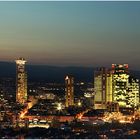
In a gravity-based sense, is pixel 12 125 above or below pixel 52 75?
below

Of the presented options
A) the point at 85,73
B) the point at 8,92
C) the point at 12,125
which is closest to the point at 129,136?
the point at 12,125

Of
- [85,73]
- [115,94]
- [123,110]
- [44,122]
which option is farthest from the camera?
[115,94]

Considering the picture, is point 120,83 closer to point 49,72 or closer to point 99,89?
point 99,89

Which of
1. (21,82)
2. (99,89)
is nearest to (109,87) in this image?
(99,89)

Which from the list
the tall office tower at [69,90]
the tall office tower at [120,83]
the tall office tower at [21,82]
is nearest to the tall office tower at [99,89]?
the tall office tower at [120,83]

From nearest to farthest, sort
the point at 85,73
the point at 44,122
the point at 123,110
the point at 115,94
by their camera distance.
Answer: the point at 44,122 < the point at 85,73 < the point at 123,110 < the point at 115,94

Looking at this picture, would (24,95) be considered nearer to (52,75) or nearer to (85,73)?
(85,73)

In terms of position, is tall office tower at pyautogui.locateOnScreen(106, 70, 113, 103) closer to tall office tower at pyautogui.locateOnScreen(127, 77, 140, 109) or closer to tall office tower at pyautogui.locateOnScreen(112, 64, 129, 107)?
tall office tower at pyautogui.locateOnScreen(112, 64, 129, 107)

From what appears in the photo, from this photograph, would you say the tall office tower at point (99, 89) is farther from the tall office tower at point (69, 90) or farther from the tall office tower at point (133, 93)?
the tall office tower at point (133, 93)
